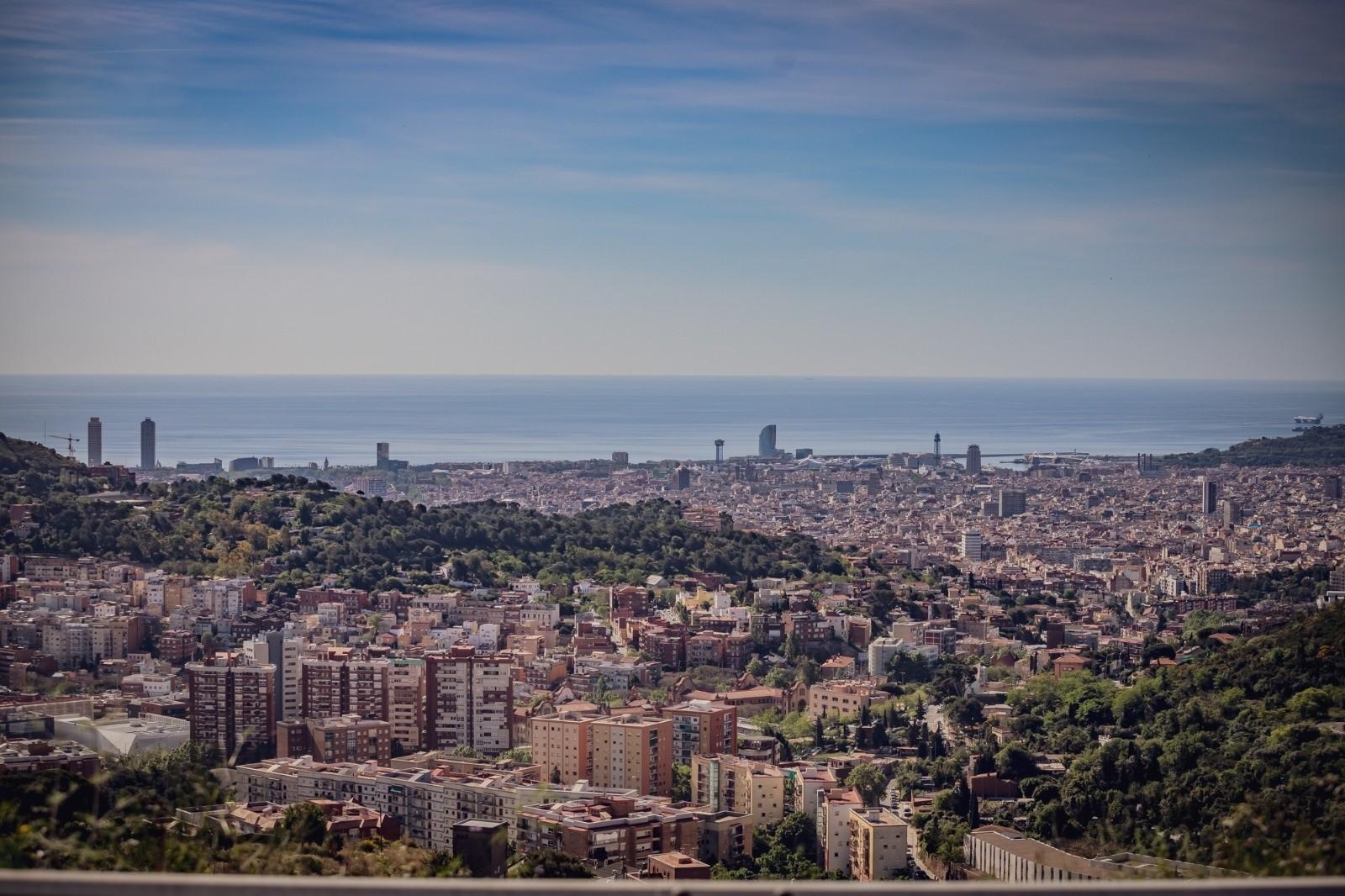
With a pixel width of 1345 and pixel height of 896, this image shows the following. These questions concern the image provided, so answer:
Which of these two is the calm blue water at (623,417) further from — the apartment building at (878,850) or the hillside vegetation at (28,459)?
the apartment building at (878,850)

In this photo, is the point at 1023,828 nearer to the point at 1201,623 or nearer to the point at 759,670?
the point at 759,670

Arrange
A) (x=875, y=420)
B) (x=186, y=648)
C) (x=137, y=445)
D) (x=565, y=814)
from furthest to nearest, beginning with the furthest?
(x=875, y=420) < (x=137, y=445) < (x=186, y=648) < (x=565, y=814)

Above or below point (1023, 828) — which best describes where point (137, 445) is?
above

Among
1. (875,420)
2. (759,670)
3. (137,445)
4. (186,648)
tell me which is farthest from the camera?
(875,420)

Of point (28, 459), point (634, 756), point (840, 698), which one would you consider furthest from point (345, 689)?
point (28, 459)

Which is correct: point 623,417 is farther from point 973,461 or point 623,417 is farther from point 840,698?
point 840,698

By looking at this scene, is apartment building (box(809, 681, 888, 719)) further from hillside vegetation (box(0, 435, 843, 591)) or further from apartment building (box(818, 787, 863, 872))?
hillside vegetation (box(0, 435, 843, 591))

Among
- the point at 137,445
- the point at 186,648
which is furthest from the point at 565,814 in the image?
the point at 137,445
